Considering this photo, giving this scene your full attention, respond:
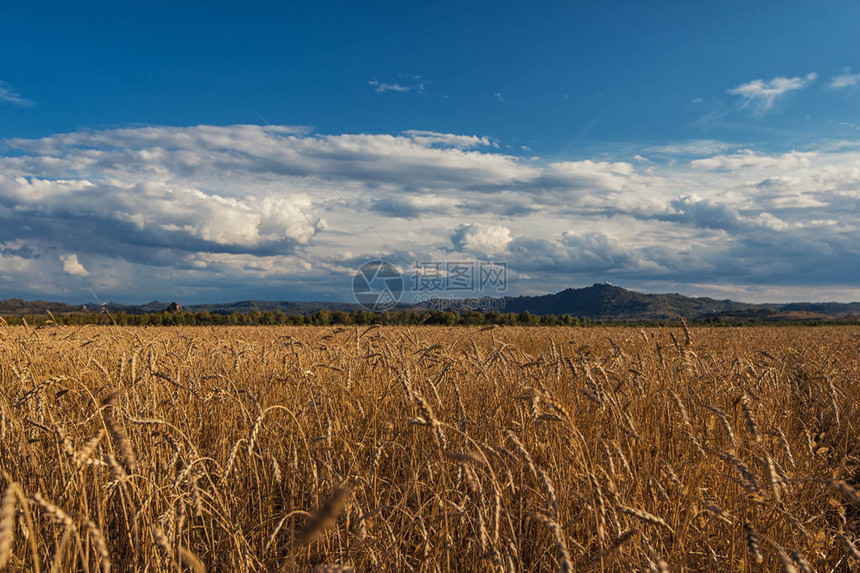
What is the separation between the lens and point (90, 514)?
314cm

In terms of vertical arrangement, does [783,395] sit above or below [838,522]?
above

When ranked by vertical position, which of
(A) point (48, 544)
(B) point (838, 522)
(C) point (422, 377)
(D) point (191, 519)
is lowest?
(B) point (838, 522)

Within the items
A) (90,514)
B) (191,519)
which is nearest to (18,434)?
(90,514)

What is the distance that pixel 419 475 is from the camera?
377 centimetres

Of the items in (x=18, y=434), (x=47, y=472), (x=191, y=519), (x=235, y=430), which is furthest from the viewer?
(x=235, y=430)

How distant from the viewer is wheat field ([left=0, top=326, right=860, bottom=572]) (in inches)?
79.8

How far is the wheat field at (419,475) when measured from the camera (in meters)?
2.03

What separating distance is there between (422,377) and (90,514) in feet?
10.4

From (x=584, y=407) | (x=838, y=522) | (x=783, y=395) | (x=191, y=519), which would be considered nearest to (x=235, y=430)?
(x=191, y=519)

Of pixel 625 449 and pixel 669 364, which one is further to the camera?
pixel 669 364

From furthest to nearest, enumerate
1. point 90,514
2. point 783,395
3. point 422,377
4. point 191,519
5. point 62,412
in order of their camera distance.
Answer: point 783,395, point 422,377, point 62,412, point 90,514, point 191,519

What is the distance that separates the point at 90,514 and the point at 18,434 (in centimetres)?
134

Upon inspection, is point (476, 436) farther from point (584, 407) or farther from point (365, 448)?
point (584, 407)

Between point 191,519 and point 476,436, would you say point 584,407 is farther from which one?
point 191,519
